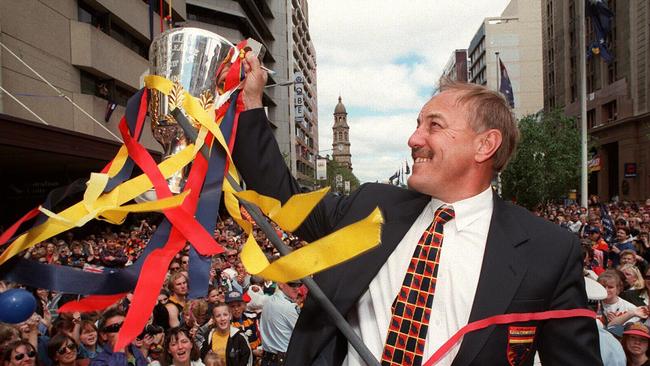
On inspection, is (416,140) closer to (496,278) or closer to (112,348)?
(496,278)

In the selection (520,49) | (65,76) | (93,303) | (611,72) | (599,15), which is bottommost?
(93,303)

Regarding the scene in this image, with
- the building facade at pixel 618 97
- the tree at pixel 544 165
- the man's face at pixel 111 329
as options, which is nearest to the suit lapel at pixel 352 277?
the man's face at pixel 111 329

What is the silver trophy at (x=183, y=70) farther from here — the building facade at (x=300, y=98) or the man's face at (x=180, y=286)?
the building facade at (x=300, y=98)

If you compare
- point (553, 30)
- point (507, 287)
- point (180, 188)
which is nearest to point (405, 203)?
point (507, 287)

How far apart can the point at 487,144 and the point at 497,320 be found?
2.18 feet

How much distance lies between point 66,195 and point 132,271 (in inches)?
16.4

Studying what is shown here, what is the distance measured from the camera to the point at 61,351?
14.2 feet

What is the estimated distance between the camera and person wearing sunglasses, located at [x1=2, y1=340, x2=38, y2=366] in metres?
3.90

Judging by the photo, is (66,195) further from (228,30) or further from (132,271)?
(228,30)

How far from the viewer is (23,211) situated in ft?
60.3

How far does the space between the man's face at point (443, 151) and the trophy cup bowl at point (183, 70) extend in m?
1.04

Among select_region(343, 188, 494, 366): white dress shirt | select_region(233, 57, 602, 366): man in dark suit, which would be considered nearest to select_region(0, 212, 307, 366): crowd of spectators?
select_region(233, 57, 602, 366): man in dark suit

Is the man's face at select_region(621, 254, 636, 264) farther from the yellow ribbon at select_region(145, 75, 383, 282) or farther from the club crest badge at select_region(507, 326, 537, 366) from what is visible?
the yellow ribbon at select_region(145, 75, 383, 282)

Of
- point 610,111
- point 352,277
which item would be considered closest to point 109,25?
point 352,277
